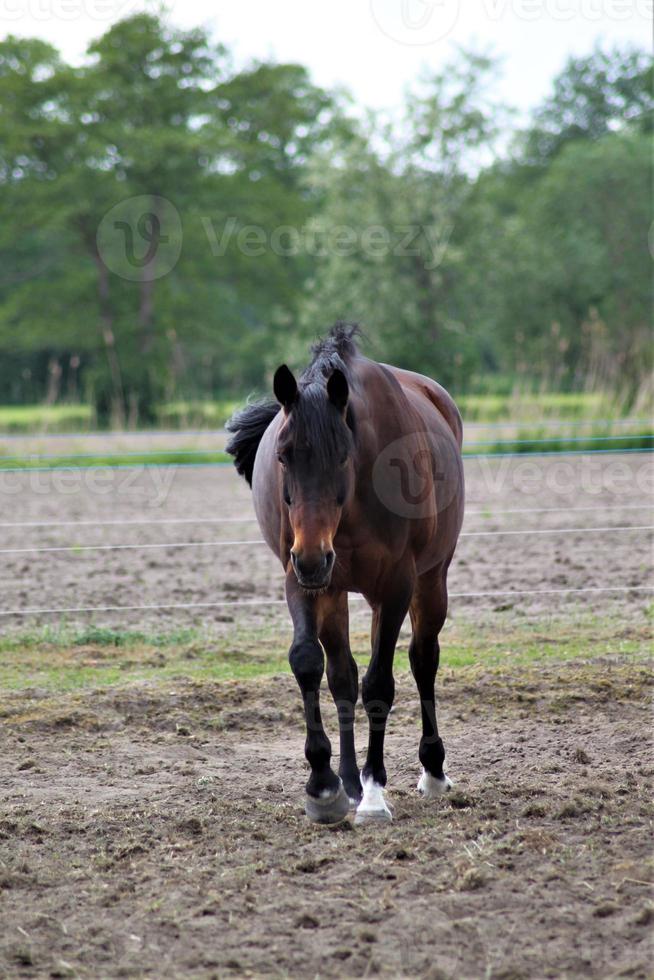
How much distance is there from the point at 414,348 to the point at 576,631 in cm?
1731

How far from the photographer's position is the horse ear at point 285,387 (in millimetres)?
3432

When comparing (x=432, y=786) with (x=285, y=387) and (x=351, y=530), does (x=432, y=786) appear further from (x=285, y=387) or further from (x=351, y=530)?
(x=285, y=387)

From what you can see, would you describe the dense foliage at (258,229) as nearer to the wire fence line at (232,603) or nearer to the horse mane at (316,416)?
the wire fence line at (232,603)

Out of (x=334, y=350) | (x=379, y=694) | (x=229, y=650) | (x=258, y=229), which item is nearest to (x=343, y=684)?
(x=379, y=694)

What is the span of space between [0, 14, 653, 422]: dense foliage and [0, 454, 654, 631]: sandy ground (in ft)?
25.4

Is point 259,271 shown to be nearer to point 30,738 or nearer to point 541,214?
point 541,214

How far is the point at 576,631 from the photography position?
679 cm

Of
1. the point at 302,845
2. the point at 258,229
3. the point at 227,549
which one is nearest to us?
the point at 302,845

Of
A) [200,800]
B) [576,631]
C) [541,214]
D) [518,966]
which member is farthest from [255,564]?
[541,214]

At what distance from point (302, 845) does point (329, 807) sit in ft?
0.62

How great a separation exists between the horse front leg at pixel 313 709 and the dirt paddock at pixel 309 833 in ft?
0.29

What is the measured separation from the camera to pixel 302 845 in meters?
3.62

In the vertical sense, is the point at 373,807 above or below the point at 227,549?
above

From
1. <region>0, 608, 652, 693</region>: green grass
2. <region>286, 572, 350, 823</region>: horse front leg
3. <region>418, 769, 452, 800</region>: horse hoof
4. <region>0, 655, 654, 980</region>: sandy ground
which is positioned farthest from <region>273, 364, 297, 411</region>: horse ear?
<region>0, 608, 652, 693</region>: green grass
